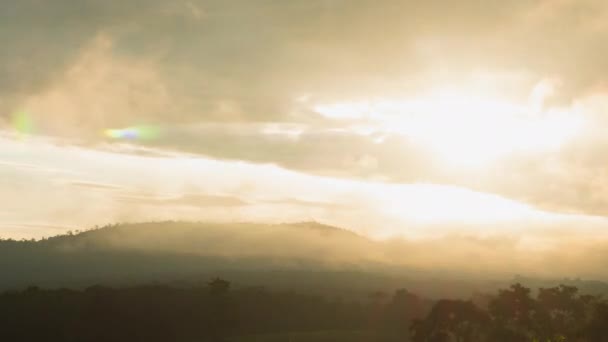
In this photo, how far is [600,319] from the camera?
135500 mm

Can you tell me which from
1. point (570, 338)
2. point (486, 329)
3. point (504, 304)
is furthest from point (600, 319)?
point (504, 304)

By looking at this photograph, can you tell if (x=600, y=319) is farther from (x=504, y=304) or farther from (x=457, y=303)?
(x=504, y=304)

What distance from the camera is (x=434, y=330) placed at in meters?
164

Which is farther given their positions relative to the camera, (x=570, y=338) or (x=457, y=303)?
(x=457, y=303)

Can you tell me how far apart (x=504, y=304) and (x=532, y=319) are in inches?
498

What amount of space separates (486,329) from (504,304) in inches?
830

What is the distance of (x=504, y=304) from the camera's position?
191000 mm

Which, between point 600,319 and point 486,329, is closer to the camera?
point 600,319

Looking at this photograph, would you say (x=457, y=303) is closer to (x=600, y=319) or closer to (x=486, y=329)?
(x=486, y=329)

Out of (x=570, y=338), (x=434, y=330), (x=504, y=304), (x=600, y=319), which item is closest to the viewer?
(x=600, y=319)

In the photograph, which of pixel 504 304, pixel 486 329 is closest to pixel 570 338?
pixel 486 329

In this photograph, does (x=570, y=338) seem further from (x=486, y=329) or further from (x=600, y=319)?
(x=486, y=329)

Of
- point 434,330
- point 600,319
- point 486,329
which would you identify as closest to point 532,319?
point 486,329

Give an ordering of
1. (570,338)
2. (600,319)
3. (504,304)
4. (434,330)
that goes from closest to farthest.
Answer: (600,319) → (570,338) → (434,330) → (504,304)
